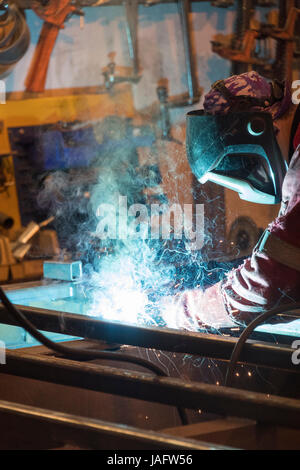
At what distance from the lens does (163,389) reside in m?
0.75

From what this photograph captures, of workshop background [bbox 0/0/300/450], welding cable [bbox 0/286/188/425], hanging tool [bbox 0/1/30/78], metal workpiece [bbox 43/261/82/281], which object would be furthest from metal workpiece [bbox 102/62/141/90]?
welding cable [bbox 0/286/188/425]

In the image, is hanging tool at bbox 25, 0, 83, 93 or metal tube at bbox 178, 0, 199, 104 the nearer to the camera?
hanging tool at bbox 25, 0, 83, 93

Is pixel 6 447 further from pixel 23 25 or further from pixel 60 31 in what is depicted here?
pixel 60 31

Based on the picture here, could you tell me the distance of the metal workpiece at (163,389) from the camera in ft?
2.23

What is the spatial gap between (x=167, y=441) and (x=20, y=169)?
8.69ft

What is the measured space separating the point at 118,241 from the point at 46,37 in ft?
6.38

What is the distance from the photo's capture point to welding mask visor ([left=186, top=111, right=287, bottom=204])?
1.10 meters

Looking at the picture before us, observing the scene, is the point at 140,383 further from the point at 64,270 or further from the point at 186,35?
the point at 186,35

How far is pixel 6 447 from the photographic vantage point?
34.7 inches

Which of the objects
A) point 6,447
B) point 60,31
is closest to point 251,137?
point 6,447

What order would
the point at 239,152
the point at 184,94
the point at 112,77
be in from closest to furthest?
the point at 239,152 < the point at 184,94 < the point at 112,77
